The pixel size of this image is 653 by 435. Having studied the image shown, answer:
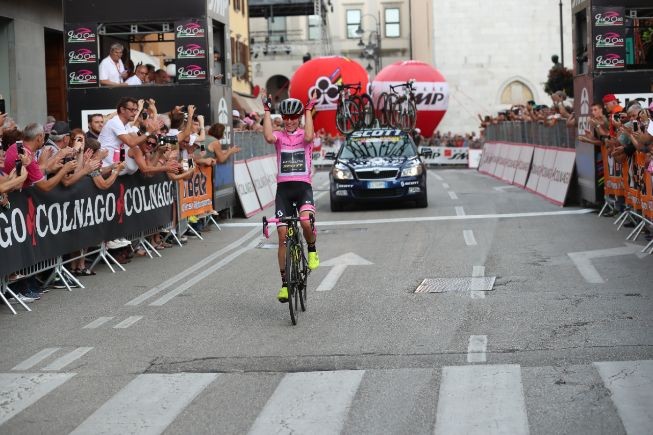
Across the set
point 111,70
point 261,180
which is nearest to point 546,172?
point 261,180

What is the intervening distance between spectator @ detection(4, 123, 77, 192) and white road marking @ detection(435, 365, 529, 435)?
606 centimetres

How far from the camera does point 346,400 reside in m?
7.72

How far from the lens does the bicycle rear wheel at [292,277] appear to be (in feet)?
35.7

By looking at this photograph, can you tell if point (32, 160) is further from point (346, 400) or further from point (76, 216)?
point (346, 400)

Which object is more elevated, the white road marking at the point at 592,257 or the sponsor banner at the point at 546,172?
the sponsor banner at the point at 546,172

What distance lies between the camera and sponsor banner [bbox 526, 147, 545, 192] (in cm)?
2950

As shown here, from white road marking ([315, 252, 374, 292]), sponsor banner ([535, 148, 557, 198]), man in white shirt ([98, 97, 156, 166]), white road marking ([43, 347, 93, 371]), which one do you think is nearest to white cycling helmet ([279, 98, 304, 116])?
white road marking ([315, 252, 374, 292])

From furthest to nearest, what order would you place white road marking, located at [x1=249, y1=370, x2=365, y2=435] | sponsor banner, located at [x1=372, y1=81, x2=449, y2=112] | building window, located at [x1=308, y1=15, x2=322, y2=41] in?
1. building window, located at [x1=308, y1=15, x2=322, y2=41]
2. sponsor banner, located at [x1=372, y1=81, x2=449, y2=112]
3. white road marking, located at [x1=249, y1=370, x2=365, y2=435]

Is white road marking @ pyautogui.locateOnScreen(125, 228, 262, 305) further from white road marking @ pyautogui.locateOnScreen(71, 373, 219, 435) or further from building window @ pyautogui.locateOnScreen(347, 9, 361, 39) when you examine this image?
building window @ pyautogui.locateOnScreen(347, 9, 361, 39)

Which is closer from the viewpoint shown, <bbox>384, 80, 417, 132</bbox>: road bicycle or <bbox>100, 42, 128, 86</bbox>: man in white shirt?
<bbox>100, 42, 128, 86</bbox>: man in white shirt

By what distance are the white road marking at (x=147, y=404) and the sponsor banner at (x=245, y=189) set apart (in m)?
16.2

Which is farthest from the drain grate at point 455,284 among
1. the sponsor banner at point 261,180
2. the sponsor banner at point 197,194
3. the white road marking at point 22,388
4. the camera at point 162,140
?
the sponsor banner at point 261,180

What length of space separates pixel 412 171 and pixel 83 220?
11.2 m

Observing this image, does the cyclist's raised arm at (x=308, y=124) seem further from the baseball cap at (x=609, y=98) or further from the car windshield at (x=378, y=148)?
the car windshield at (x=378, y=148)
